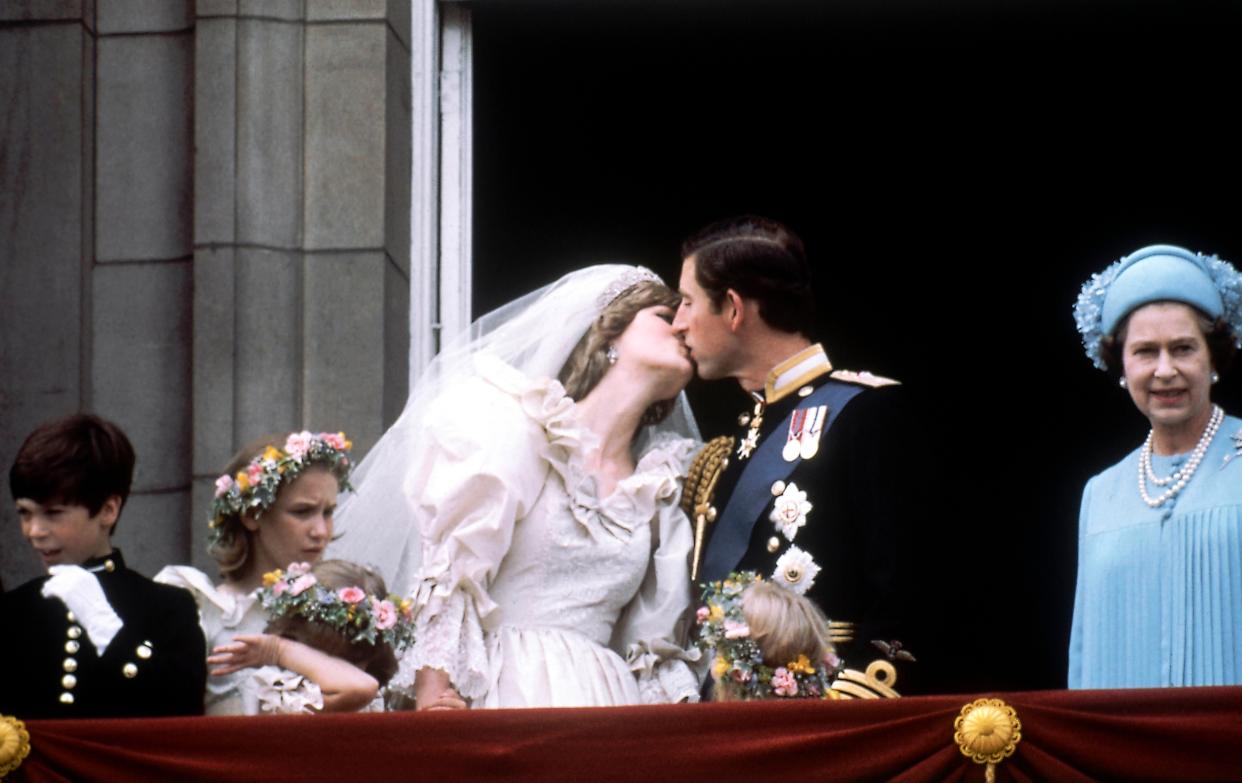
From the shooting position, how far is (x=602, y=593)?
6.39m

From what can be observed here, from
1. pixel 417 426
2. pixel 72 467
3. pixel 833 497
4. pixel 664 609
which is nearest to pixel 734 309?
pixel 833 497

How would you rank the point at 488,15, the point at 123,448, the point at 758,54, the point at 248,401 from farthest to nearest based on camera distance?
the point at 758,54 → the point at 488,15 → the point at 248,401 → the point at 123,448

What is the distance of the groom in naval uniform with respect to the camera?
19.7 ft

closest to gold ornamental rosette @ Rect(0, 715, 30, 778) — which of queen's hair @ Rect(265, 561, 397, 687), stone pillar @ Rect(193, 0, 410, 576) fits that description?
queen's hair @ Rect(265, 561, 397, 687)

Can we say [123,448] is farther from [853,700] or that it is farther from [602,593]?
[853,700]

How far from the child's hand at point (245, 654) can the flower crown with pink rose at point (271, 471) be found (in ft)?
1.63

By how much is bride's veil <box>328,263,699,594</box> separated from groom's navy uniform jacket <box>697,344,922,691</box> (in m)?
0.46

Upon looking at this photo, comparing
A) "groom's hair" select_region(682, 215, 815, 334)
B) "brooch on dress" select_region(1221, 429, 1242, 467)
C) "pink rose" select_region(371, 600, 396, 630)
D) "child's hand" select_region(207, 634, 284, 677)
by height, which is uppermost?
"groom's hair" select_region(682, 215, 815, 334)

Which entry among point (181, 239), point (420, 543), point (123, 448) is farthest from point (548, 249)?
point (123, 448)

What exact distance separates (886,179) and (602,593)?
356cm

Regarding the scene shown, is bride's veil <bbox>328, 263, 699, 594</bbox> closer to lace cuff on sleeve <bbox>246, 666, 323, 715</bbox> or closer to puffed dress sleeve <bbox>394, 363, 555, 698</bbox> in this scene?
puffed dress sleeve <bbox>394, 363, 555, 698</bbox>

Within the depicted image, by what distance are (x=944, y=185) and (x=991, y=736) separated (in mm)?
4553

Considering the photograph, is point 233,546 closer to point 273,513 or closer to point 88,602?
point 273,513

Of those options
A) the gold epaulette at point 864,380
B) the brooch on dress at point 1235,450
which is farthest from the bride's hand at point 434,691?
the brooch on dress at point 1235,450
